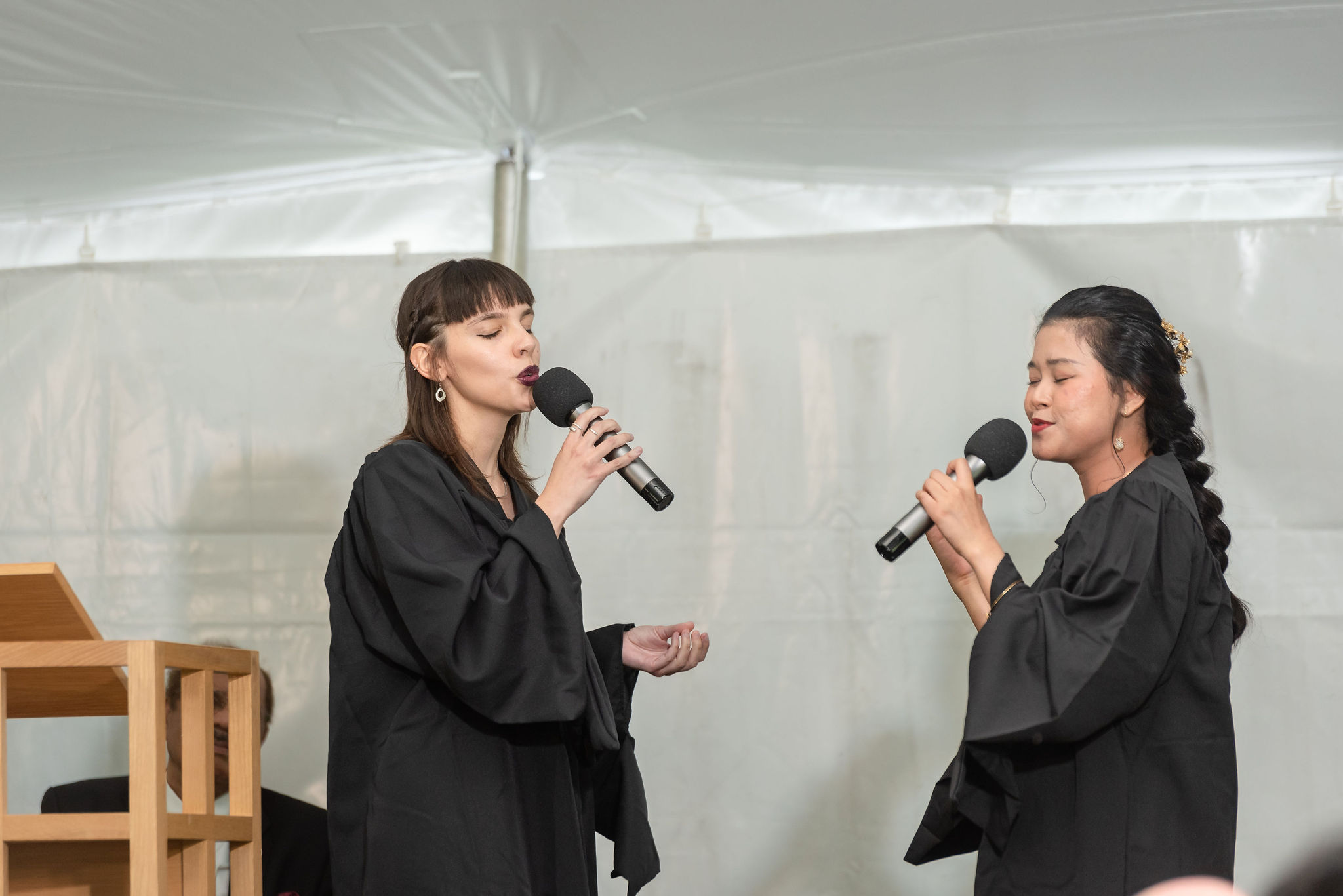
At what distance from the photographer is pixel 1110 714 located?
1599 mm

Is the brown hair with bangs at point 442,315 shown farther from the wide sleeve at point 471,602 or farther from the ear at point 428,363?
the wide sleeve at point 471,602

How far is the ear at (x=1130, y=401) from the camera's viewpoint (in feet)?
6.17

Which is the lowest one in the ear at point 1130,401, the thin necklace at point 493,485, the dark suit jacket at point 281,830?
the dark suit jacket at point 281,830

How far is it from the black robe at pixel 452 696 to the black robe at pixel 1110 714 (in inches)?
23.1

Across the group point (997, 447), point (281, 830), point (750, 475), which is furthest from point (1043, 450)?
point (281, 830)

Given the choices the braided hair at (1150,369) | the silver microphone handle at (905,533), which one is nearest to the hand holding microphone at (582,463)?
the silver microphone handle at (905,533)

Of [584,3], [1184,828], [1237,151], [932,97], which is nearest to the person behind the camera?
[1184,828]

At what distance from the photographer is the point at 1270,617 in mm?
2777

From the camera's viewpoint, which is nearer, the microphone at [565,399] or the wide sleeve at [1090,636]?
the wide sleeve at [1090,636]

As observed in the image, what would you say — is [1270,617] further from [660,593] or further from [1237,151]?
[660,593]

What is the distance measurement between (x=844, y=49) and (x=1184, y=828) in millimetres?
1640

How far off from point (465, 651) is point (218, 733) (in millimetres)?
1463

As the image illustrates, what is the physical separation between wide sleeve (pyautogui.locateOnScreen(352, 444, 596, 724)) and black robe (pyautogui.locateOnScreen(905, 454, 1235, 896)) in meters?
0.58

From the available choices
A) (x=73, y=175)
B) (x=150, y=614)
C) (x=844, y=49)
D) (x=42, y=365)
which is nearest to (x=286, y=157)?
(x=73, y=175)
